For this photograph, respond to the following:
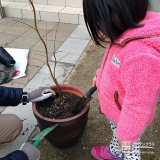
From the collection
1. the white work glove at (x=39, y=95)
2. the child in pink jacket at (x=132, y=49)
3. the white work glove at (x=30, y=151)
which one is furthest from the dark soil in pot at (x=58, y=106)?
the child in pink jacket at (x=132, y=49)

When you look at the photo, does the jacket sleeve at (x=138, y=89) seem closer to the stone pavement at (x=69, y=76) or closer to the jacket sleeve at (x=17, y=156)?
the jacket sleeve at (x=17, y=156)

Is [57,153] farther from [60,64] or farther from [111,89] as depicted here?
[60,64]

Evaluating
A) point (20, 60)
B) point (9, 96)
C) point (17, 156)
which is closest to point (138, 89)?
point (17, 156)

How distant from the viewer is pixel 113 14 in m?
0.93

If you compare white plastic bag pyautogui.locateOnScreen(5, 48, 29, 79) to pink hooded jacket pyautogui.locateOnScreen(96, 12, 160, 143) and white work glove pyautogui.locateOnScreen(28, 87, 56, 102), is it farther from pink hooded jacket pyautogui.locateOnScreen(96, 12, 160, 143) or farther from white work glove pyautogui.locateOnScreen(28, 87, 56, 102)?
pink hooded jacket pyautogui.locateOnScreen(96, 12, 160, 143)

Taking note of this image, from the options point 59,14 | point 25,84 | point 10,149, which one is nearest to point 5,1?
point 59,14

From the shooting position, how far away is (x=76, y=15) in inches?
159

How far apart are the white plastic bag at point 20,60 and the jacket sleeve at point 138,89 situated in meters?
1.96

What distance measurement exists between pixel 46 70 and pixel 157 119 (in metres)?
1.43

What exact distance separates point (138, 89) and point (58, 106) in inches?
36.0

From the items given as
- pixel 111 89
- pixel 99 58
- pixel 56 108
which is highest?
pixel 111 89

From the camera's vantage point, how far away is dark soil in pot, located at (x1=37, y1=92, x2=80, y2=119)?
1.67m

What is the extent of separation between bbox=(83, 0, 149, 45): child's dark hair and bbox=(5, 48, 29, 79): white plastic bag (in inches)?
75.0

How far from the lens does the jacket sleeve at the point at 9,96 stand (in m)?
1.62
